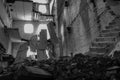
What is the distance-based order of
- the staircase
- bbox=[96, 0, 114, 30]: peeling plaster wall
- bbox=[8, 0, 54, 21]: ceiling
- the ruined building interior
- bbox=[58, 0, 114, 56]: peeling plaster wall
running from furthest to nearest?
bbox=[8, 0, 54, 21]: ceiling, bbox=[58, 0, 114, 56]: peeling plaster wall, bbox=[96, 0, 114, 30]: peeling plaster wall, the staircase, the ruined building interior

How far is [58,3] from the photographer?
17.7 m

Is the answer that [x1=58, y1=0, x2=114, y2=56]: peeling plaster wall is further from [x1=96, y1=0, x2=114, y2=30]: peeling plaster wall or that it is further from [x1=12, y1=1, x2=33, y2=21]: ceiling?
[x1=12, y1=1, x2=33, y2=21]: ceiling

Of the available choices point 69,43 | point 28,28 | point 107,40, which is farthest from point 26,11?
point 107,40

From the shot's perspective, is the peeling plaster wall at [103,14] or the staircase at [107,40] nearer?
the staircase at [107,40]

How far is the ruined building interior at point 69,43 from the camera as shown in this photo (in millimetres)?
3553

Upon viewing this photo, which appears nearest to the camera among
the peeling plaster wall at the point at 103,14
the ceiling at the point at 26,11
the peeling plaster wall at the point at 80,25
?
the peeling plaster wall at the point at 103,14

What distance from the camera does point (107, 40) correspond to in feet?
21.1

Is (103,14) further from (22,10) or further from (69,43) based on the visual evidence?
(22,10)

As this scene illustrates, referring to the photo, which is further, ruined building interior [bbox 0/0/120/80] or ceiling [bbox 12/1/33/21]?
ceiling [bbox 12/1/33/21]

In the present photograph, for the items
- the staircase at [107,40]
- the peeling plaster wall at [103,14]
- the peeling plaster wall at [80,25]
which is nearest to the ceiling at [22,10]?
the peeling plaster wall at [80,25]

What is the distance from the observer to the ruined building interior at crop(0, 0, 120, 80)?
3.55m

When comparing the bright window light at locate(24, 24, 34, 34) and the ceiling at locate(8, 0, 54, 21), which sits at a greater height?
the ceiling at locate(8, 0, 54, 21)

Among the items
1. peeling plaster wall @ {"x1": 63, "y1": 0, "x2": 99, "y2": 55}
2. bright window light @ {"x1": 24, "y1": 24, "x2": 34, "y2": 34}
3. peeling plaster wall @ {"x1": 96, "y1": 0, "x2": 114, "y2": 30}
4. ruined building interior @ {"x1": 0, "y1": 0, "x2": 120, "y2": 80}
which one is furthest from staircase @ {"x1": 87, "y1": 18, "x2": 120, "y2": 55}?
bright window light @ {"x1": 24, "y1": 24, "x2": 34, "y2": 34}

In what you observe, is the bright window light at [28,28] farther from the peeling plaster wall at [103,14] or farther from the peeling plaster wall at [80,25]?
the peeling plaster wall at [103,14]
